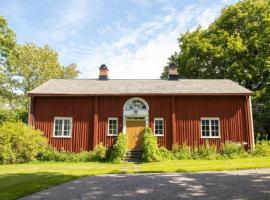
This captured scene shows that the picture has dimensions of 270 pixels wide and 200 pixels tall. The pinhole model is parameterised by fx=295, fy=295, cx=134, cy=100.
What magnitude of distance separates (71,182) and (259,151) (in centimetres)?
1386

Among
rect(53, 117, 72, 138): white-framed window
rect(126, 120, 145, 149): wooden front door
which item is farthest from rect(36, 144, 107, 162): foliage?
rect(126, 120, 145, 149): wooden front door

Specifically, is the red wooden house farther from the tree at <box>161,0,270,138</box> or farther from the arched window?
the tree at <box>161,0,270,138</box>

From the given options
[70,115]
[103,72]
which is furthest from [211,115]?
[70,115]

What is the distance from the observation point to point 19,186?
9.39 metres

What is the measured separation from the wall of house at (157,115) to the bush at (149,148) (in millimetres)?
1300

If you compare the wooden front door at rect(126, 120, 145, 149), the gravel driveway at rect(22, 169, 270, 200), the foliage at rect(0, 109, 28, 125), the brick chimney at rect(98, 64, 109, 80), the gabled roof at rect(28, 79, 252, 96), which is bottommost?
the gravel driveway at rect(22, 169, 270, 200)

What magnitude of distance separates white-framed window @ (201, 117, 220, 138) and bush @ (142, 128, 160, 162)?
370 centimetres

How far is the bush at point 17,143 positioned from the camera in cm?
1720

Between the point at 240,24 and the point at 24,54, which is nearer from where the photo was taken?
the point at 240,24

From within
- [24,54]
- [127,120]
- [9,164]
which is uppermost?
[24,54]

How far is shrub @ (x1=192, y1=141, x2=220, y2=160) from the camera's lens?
1934 centimetres

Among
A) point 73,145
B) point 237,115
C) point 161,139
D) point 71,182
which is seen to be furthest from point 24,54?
point 71,182

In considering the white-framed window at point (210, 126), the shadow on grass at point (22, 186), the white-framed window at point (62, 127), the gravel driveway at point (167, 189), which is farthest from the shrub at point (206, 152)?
the shadow on grass at point (22, 186)

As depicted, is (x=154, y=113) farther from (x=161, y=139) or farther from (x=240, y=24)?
(x=240, y=24)
